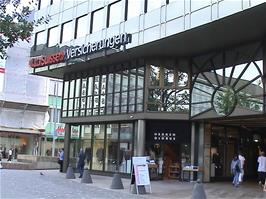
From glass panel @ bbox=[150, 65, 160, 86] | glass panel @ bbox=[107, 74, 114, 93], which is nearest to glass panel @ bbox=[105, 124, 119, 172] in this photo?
glass panel @ bbox=[107, 74, 114, 93]

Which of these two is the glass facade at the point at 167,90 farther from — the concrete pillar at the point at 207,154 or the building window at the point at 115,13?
the building window at the point at 115,13

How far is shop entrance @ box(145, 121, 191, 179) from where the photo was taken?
2580 cm

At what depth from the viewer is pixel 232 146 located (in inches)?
1091

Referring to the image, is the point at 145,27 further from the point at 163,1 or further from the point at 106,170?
the point at 106,170

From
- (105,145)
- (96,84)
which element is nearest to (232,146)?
(105,145)

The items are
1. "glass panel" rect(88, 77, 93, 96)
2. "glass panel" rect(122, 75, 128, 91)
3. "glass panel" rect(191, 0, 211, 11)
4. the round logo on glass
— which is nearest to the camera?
"glass panel" rect(191, 0, 211, 11)

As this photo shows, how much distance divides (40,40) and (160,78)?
11.1 meters

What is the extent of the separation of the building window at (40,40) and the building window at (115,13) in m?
7.21

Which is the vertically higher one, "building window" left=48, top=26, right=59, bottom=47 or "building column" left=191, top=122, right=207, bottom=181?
"building window" left=48, top=26, right=59, bottom=47

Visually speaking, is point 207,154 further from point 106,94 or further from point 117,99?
point 106,94

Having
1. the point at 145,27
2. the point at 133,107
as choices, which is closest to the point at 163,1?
the point at 145,27

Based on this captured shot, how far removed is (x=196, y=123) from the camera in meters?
25.5

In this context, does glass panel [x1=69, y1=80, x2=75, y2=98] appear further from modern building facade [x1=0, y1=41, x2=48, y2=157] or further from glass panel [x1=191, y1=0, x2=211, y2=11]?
modern building facade [x1=0, y1=41, x2=48, y2=157]

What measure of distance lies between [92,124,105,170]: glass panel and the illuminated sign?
490 centimetres
